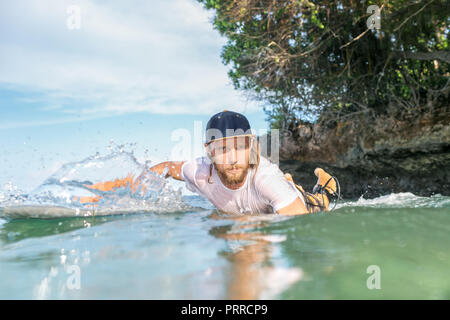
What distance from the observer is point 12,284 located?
231cm

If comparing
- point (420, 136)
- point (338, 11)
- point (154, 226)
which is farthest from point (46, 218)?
point (420, 136)

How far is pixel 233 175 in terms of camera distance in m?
4.46

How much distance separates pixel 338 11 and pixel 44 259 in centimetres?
860

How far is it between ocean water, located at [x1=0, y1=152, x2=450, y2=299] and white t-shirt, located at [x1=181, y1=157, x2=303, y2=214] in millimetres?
365

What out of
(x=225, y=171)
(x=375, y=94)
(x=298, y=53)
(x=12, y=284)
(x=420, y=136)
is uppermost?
(x=298, y=53)

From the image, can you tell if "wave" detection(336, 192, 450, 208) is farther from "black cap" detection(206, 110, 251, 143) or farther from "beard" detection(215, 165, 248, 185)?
"black cap" detection(206, 110, 251, 143)

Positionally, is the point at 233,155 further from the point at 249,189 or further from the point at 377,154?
the point at 377,154

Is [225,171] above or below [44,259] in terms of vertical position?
above

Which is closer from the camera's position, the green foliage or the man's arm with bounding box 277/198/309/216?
the man's arm with bounding box 277/198/309/216

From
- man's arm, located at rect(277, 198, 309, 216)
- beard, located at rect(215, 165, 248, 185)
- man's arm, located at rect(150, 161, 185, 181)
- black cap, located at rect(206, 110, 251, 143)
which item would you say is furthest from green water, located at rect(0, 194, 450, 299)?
man's arm, located at rect(150, 161, 185, 181)

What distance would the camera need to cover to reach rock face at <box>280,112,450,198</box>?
9.12m

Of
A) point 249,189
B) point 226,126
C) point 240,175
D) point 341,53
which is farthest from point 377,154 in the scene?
point 226,126

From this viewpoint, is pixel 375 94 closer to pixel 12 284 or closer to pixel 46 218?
pixel 46 218

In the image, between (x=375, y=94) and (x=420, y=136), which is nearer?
(x=420, y=136)
